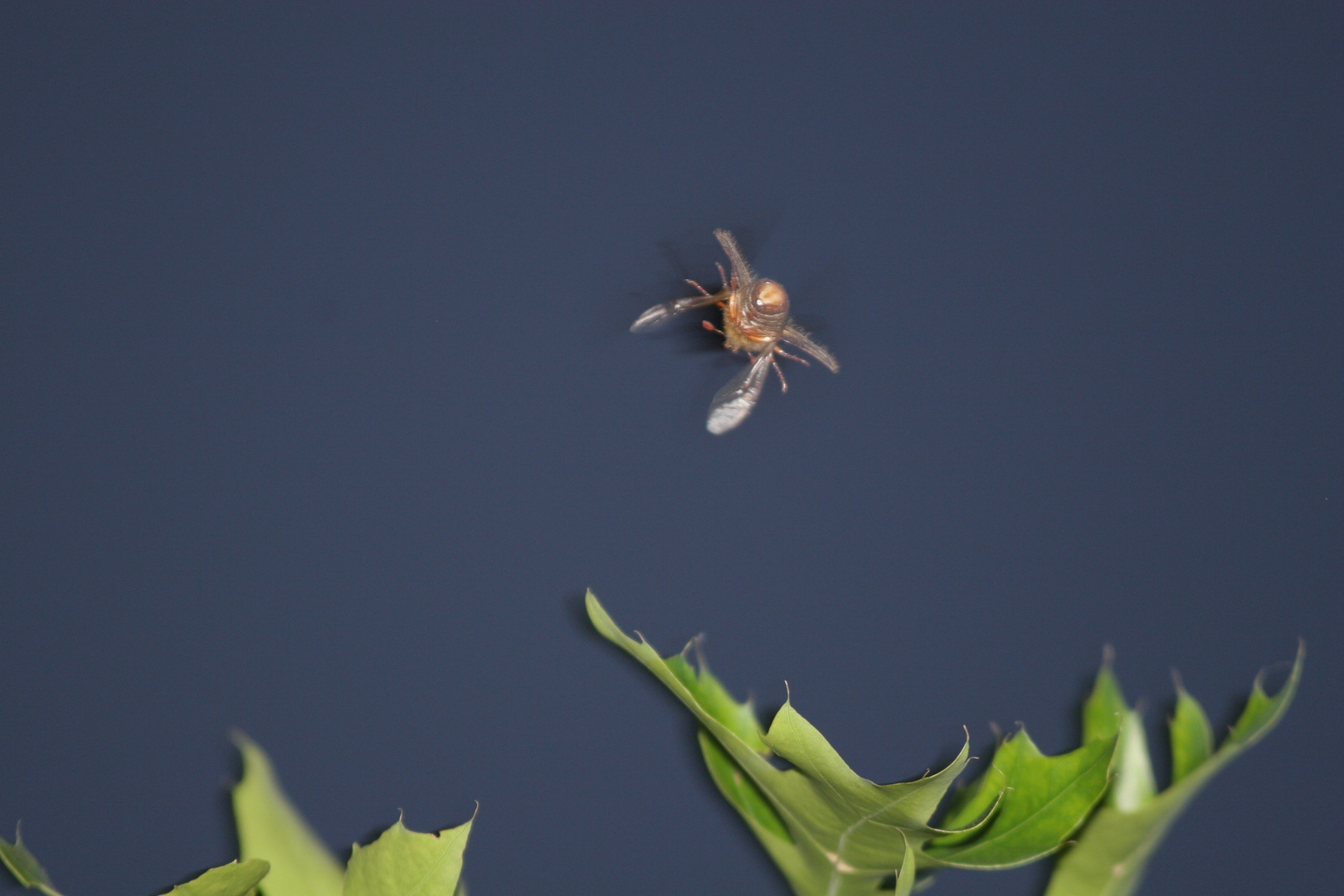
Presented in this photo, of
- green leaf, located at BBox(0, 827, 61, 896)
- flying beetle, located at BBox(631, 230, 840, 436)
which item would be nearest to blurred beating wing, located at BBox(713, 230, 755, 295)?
flying beetle, located at BBox(631, 230, 840, 436)

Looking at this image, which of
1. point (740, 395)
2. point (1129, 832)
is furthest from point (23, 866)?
point (1129, 832)

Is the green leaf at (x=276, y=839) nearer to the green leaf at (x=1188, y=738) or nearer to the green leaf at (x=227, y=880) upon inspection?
the green leaf at (x=227, y=880)

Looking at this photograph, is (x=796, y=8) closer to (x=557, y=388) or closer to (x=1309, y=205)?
(x=557, y=388)

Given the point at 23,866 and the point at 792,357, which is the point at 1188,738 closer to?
the point at 792,357

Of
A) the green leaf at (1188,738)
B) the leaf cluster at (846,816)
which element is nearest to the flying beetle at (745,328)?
the leaf cluster at (846,816)

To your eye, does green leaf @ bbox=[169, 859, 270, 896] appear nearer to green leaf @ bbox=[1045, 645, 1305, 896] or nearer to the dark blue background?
the dark blue background

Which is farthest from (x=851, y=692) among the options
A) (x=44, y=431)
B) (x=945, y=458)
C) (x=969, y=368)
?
(x=44, y=431)
